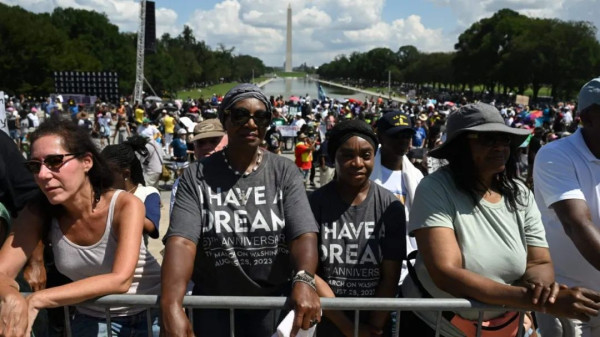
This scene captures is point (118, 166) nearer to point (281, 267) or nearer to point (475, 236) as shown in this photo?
point (281, 267)

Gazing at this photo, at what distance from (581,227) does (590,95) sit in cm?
71

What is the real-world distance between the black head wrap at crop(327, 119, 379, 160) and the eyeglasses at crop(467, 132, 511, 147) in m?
0.76

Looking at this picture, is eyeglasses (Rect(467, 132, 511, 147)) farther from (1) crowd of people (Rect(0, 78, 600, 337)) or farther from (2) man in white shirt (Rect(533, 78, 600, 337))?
(2) man in white shirt (Rect(533, 78, 600, 337))

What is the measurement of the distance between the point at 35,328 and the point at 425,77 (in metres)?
122

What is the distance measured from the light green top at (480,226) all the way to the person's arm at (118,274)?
1.35m

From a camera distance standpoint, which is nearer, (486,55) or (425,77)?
(486,55)

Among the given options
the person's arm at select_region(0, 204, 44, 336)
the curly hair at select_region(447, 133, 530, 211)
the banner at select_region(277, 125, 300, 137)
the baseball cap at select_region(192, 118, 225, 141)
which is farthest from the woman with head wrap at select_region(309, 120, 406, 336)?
the banner at select_region(277, 125, 300, 137)

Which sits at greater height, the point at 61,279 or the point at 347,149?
the point at 347,149

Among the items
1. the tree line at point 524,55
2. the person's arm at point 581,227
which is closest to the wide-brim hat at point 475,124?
the person's arm at point 581,227

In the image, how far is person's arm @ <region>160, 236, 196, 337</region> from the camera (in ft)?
7.59

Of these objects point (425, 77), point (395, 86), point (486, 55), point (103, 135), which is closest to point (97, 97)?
point (103, 135)

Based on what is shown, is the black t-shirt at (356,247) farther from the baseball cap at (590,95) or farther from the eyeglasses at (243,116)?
the baseball cap at (590,95)

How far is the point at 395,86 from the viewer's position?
148m

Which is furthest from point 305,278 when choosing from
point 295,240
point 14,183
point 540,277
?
point 14,183
